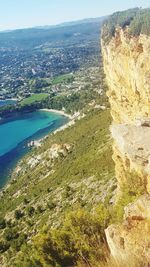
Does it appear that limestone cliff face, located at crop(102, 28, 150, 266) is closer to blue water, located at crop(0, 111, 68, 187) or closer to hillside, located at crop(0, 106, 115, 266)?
hillside, located at crop(0, 106, 115, 266)

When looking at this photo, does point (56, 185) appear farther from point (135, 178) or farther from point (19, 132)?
point (19, 132)

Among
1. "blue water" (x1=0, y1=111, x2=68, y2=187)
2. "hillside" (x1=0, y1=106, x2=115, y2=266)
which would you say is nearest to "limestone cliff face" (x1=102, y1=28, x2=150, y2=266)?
"hillside" (x1=0, y1=106, x2=115, y2=266)

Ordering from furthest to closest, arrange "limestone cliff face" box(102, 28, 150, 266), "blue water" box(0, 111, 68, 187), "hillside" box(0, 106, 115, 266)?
"blue water" box(0, 111, 68, 187) → "hillside" box(0, 106, 115, 266) → "limestone cliff face" box(102, 28, 150, 266)

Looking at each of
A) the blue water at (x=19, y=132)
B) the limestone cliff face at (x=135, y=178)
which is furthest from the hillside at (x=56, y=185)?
the blue water at (x=19, y=132)

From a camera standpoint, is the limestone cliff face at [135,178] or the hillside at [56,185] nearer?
the limestone cliff face at [135,178]

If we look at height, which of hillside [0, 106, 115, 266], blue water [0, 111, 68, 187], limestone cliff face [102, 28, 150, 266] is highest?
limestone cliff face [102, 28, 150, 266]

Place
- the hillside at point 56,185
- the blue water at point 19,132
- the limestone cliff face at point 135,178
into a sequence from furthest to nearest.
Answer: the blue water at point 19,132, the hillside at point 56,185, the limestone cliff face at point 135,178

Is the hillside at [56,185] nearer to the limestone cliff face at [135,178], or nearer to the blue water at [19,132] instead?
the limestone cliff face at [135,178]

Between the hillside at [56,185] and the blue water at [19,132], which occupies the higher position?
the hillside at [56,185]

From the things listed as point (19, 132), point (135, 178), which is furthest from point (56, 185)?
point (19, 132)
